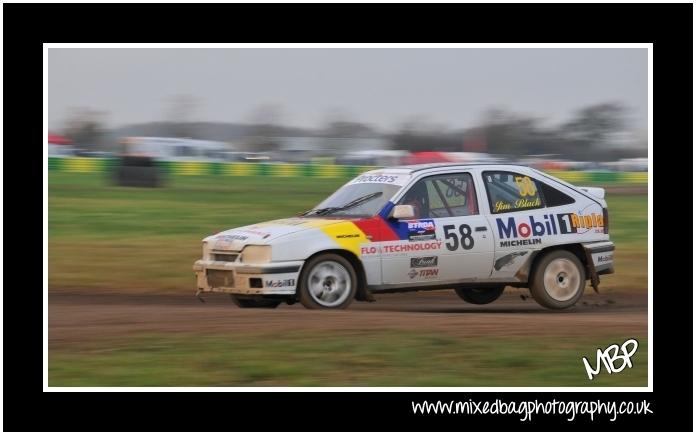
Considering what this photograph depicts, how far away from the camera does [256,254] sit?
37.7ft

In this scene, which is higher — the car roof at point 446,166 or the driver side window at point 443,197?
the car roof at point 446,166

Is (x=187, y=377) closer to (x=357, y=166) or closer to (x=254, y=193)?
(x=254, y=193)

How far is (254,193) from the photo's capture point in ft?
84.8

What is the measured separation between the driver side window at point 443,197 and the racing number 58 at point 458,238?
0.58 ft

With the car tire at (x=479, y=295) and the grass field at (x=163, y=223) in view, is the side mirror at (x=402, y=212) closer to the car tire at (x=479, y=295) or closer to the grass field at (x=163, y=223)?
the car tire at (x=479, y=295)

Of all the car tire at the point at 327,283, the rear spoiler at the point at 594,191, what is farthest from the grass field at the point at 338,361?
the rear spoiler at the point at 594,191

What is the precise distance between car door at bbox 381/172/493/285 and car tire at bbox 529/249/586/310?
717 mm

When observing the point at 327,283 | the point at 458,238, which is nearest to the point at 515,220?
the point at 458,238

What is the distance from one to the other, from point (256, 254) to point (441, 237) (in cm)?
213

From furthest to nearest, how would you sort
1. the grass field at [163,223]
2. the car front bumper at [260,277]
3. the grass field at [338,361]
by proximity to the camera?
the grass field at [163,223], the car front bumper at [260,277], the grass field at [338,361]

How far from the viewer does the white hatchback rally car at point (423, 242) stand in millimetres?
11555

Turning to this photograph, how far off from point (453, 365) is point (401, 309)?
172 inches

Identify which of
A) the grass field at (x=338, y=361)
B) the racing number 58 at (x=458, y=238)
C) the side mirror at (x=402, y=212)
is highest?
the side mirror at (x=402, y=212)

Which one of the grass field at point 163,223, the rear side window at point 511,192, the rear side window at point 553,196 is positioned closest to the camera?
the rear side window at point 511,192
